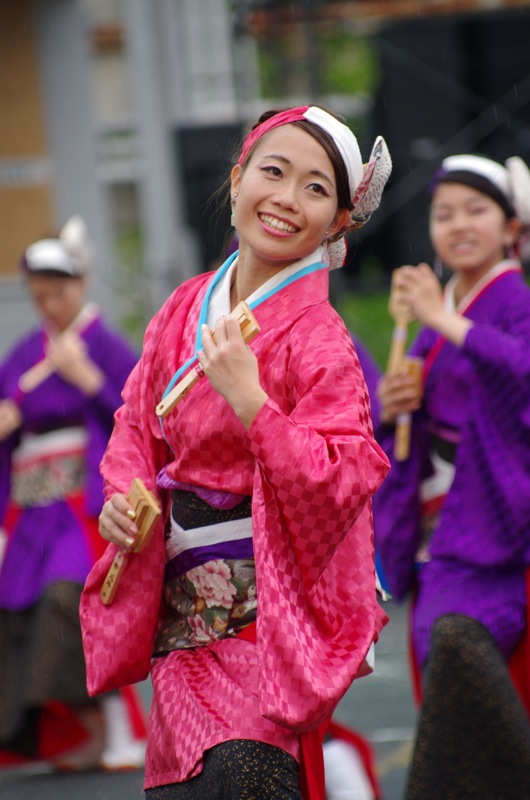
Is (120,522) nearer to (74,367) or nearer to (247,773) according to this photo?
(247,773)

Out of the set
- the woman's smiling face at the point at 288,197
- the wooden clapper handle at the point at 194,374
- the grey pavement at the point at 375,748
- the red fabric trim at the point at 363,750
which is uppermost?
the woman's smiling face at the point at 288,197

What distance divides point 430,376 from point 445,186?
0.57 m

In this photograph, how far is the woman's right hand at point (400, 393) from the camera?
4.11m

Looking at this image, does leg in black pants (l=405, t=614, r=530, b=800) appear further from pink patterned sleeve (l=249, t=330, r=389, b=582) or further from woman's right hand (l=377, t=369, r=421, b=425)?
pink patterned sleeve (l=249, t=330, r=389, b=582)

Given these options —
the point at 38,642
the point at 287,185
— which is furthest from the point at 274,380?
the point at 38,642

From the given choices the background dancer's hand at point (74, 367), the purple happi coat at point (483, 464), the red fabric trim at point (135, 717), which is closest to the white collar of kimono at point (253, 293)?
the purple happi coat at point (483, 464)

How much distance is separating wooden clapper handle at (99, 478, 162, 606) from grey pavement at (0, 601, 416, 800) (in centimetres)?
202

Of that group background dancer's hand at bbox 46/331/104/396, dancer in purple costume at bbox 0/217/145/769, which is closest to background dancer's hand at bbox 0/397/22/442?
dancer in purple costume at bbox 0/217/145/769

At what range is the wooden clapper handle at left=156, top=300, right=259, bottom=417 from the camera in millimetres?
2461

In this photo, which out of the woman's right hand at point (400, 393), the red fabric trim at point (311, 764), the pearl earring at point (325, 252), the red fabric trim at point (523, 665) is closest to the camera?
the red fabric trim at point (311, 764)

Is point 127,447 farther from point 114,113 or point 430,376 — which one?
point 114,113

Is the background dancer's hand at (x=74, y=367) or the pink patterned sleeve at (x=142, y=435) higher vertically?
the pink patterned sleeve at (x=142, y=435)

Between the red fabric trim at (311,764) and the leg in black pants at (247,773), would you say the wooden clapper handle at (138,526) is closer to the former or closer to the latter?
the red fabric trim at (311,764)

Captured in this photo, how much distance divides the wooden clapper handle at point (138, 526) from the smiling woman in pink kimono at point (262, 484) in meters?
0.02
